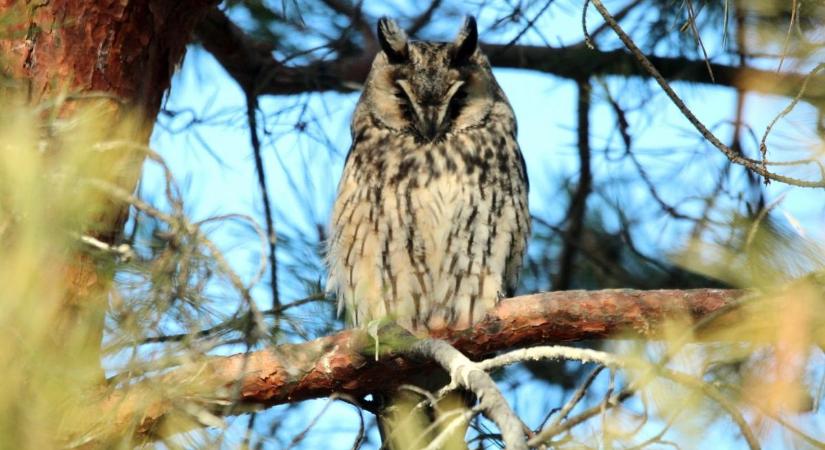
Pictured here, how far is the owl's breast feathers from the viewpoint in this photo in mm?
2721

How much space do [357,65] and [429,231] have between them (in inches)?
37.2

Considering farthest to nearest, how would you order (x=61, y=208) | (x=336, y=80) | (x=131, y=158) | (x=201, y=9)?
1. (x=336, y=80)
2. (x=201, y=9)
3. (x=131, y=158)
4. (x=61, y=208)

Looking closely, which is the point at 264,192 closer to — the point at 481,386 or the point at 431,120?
the point at 431,120

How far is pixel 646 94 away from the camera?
3248 millimetres

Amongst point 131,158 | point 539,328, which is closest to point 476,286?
point 539,328

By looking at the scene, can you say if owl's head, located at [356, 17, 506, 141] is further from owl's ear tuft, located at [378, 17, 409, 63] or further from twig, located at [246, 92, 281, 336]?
twig, located at [246, 92, 281, 336]

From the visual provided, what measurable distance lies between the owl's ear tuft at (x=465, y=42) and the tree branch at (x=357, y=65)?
257 millimetres

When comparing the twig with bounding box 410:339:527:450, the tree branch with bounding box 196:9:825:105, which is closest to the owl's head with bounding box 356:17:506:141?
the tree branch with bounding box 196:9:825:105

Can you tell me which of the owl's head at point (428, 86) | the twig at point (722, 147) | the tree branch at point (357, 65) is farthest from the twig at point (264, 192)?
the twig at point (722, 147)

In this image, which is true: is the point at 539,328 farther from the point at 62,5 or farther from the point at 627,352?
the point at 62,5

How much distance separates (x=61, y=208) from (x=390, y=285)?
1633 mm

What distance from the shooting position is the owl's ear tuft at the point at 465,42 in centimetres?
299

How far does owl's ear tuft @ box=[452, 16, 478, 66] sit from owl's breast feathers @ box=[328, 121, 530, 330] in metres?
0.24

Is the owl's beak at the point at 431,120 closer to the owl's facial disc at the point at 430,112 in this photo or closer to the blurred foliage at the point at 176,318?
the owl's facial disc at the point at 430,112
